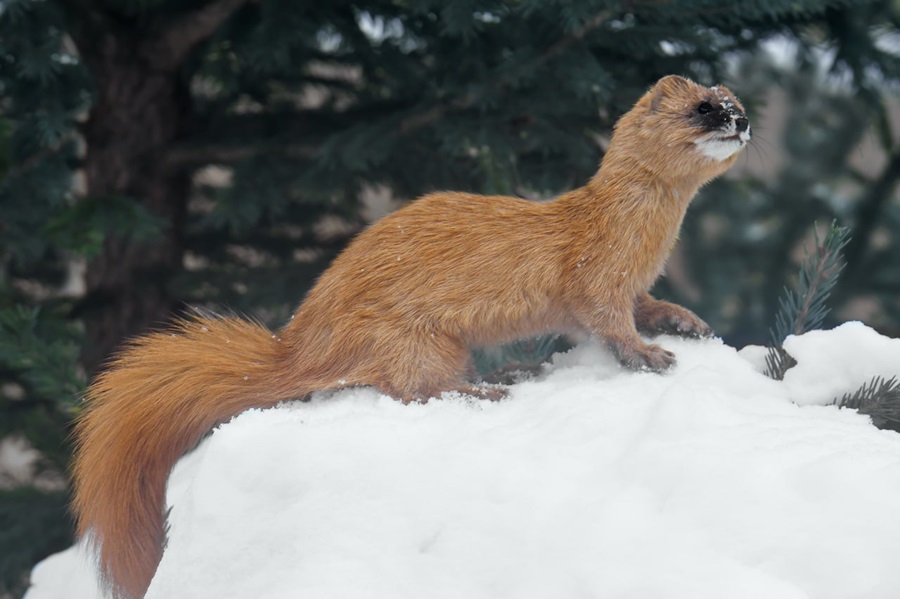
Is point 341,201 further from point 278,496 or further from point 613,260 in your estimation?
point 278,496

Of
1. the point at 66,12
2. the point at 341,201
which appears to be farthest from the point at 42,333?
the point at 341,201

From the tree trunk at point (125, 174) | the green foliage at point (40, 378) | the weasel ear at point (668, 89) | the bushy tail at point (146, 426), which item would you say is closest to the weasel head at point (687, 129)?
the weasel ear at point (668, 89)

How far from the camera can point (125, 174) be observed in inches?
126

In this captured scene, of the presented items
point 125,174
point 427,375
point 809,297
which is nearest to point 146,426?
point 427,375

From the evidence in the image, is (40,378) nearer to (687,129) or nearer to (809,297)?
(687,129)

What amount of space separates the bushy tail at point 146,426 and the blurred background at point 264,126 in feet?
2.10

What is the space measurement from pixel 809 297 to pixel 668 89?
51 cm

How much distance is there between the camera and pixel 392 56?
295 cm

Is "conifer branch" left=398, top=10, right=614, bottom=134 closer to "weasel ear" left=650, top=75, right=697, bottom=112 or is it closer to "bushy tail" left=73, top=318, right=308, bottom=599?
"weasel ear" left=650, top=75, right=697, bottom=112

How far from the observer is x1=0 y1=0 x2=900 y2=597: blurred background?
250 cm

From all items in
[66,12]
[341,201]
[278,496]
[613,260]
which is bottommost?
[341,201]

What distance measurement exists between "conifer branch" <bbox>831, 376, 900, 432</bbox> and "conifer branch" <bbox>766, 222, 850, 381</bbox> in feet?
0.44

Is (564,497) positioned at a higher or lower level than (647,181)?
lower

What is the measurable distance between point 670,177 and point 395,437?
0.73 metres
